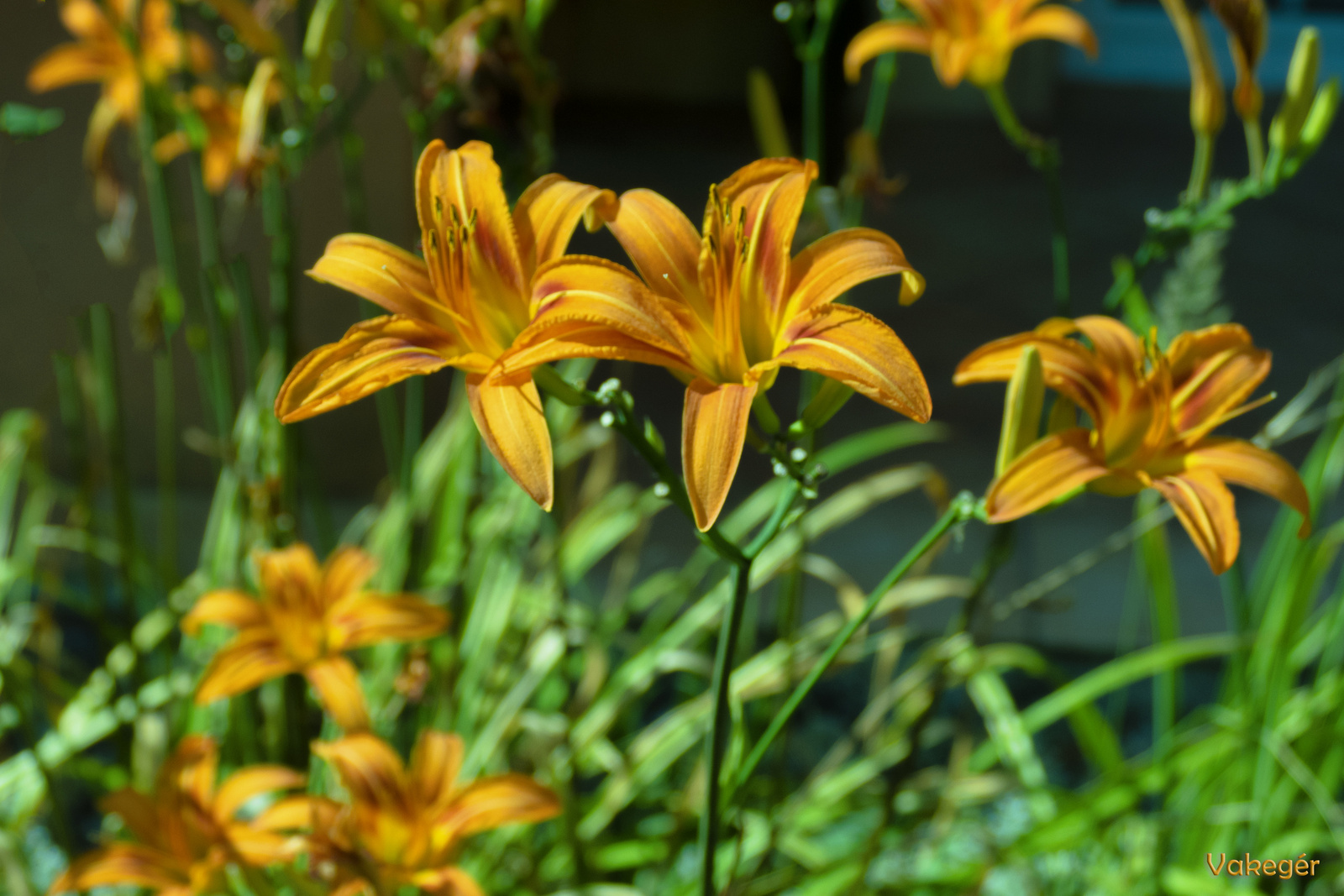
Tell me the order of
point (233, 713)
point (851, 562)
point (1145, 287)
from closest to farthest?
point (233, 713) → point (851, 562) → point (1145, 287)

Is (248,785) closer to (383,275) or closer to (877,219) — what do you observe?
(383,275)

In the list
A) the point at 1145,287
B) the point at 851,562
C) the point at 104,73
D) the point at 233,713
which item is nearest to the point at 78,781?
the point at 233,713

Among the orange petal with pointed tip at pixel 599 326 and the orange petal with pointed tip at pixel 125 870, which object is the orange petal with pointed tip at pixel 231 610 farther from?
the orange petal with pointed tip at pixel 599 326

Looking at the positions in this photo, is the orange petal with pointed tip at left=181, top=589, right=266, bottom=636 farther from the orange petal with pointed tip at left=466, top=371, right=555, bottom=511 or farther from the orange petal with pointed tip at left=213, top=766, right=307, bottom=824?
the orange petal with pointed tip at left=466, top=371, right=555, bottom=511

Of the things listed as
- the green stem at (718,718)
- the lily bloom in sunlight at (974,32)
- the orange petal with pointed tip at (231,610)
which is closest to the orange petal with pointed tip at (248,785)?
the orange petal with pointed tip at (231,610)

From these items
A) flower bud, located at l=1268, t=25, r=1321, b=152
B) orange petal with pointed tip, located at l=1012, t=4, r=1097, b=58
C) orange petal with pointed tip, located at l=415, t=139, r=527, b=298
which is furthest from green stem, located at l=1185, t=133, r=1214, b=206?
orange petal with pointed tip, located at l=415, t=139, r=527, b=298

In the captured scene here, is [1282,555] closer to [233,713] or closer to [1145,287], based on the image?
[233,713]
